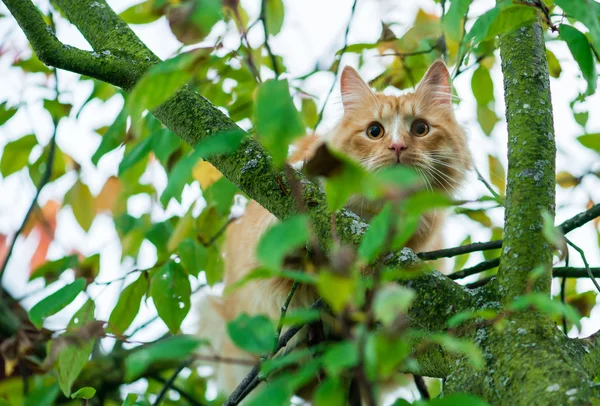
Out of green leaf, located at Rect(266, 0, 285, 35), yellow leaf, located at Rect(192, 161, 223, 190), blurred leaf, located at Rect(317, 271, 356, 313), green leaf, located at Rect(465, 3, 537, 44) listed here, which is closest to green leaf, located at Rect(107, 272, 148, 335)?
yellow leaf, located at Rect(192, 161, 223, 190)

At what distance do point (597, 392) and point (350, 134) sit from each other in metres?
2.25

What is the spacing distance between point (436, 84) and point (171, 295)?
1.77 metres

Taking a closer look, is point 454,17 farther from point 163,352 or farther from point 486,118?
point 486,118

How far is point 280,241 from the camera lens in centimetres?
89

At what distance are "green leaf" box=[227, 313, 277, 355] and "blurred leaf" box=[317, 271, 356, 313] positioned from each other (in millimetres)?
164

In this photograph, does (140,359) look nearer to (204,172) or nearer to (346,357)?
(346,357)

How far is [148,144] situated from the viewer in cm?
241

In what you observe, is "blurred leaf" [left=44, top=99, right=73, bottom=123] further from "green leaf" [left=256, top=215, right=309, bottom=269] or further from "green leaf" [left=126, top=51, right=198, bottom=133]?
"green leaf" [left=256, top=215, right=309, bottom=269]

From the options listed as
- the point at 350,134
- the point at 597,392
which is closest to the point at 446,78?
the point at 350,134

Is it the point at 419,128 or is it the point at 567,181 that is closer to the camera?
the point at 567,181

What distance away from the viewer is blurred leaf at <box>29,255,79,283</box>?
9.25 ft

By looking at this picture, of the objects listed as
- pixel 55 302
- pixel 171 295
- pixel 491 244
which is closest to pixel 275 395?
pixel 55 302

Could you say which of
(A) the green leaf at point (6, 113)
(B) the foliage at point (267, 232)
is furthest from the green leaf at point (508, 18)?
(A) the green leaf at point (6, 113)

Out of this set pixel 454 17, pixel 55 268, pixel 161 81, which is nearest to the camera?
pixel 161 81
